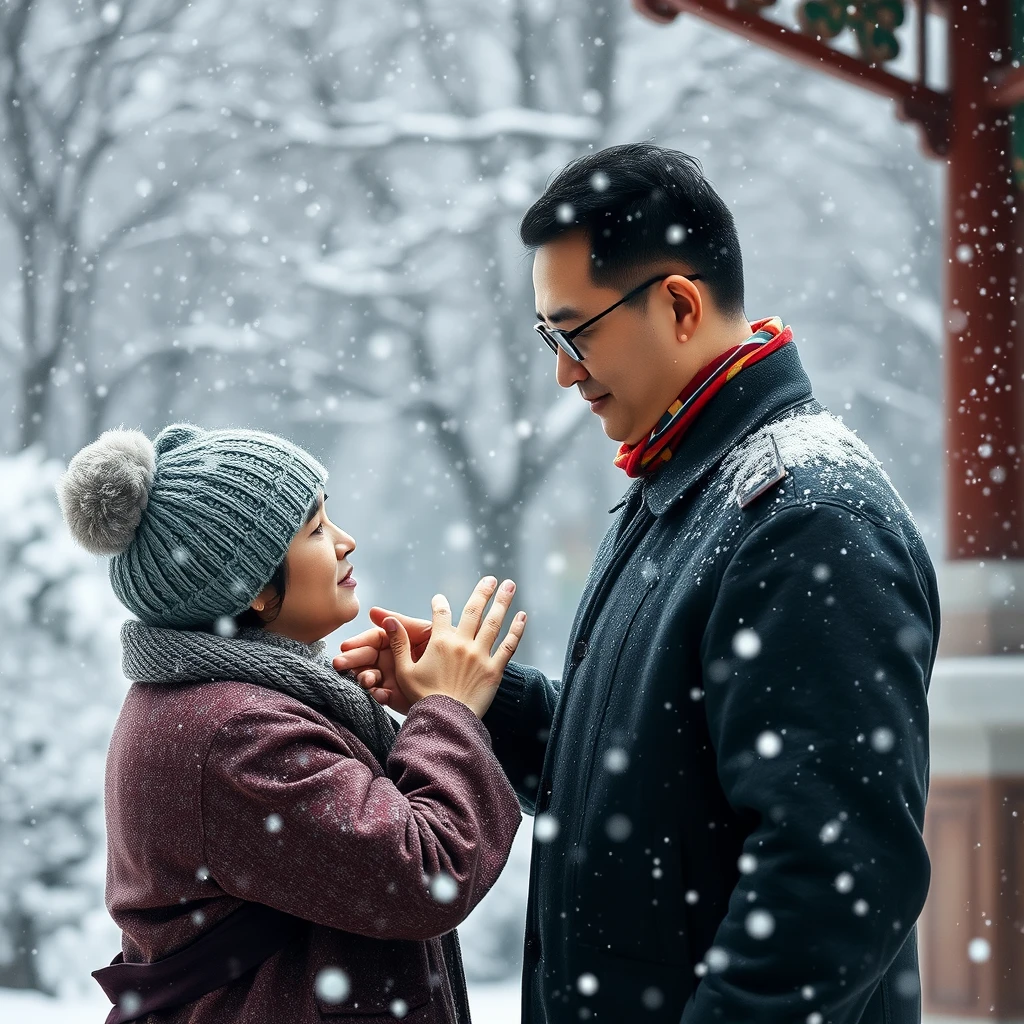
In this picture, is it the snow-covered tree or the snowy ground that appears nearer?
the snowy ground

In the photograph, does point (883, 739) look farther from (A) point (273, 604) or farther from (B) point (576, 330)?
(A) point (273, 604)

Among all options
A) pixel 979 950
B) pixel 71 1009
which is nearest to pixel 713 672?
pixel 979 950

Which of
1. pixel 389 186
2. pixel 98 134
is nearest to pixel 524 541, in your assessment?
pixel 389 186

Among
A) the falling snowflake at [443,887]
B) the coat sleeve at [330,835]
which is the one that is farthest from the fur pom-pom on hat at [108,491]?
the falling snowflake at [443,887]

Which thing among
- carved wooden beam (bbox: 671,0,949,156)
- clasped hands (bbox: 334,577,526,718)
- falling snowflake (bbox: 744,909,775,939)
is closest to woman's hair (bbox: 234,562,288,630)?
clasped hands (bbox: 334,577,526,718)

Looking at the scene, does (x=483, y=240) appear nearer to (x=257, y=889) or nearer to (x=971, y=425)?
(x=971, y=425)

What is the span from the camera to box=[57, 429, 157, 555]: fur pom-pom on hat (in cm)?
126

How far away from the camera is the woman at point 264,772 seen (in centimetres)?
116

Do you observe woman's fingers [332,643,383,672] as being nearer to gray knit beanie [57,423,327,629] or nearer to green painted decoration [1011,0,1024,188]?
gray knit beanie [57,423,327,629]

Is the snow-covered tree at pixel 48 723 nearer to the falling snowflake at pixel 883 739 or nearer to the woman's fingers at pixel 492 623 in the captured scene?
the woman's fingers at pixel 492 623

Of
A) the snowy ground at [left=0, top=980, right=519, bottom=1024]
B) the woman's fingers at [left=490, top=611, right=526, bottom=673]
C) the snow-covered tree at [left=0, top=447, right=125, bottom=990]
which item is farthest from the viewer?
the snow-covered tree at [left=0, top=447, right=125, bottom=990]

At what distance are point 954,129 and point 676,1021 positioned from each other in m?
2.62

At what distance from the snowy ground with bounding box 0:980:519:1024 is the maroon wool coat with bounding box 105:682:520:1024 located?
133 inches

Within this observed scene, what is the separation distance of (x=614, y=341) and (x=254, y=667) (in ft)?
1.72
